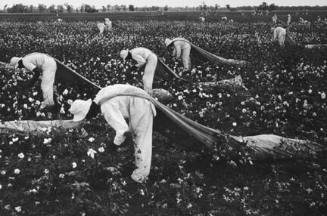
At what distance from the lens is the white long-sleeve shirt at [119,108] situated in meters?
4.68

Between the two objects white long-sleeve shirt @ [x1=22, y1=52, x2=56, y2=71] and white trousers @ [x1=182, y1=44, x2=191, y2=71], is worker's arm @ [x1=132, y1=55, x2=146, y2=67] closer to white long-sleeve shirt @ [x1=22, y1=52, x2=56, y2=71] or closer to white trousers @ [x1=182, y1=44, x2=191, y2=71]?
white long-sleeve shirt @ [x1=22, y1=52, x2=56, y2=71]

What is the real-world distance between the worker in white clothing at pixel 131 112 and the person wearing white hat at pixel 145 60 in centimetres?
384

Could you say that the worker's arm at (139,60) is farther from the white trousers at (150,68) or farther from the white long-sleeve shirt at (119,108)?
the white long-sleeve shirt at (119,108)

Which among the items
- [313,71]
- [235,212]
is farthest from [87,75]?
[235,212]

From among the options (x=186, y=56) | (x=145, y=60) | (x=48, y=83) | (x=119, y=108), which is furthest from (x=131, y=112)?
(x=186, y=56)

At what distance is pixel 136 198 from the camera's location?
4.89 m

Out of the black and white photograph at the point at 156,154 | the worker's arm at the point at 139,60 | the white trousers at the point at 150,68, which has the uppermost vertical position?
the worker's arm at the point at 139,60

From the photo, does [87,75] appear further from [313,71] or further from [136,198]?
[136,198]

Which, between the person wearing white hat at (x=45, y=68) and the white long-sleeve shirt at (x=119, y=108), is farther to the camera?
the person wearing white hat at (x=45, y=68)

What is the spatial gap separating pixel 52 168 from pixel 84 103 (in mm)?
981

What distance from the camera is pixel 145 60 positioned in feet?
30.3

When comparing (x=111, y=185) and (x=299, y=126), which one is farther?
(x=299, y=126)

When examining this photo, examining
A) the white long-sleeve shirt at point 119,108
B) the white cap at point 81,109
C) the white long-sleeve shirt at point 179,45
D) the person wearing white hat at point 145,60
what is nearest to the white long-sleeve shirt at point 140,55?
the person wearing white hat at point 145,60

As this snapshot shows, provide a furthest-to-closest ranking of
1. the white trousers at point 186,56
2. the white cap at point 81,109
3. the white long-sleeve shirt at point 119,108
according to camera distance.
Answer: the white trousers at point 186,56 < the white cap at point 81,109 < the white long-sleeve shirt at point 119,108
